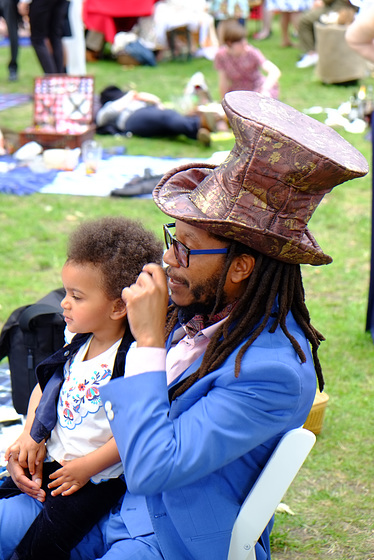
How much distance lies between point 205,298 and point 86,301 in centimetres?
51

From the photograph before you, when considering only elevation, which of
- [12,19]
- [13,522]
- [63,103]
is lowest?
[63,103]

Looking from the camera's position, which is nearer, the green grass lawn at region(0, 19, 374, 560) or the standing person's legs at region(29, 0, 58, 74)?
the green grass lawn at region(0, 19, 374, 560)

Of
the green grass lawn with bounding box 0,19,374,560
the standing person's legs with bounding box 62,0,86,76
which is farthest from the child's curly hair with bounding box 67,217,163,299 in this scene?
the standing person's legs with bounding box 62,0,86,76

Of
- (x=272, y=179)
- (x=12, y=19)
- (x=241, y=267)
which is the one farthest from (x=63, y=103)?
(x=272, y=179)

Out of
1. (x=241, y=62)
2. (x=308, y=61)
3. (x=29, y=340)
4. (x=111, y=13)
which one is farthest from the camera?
(x=111, y=13)

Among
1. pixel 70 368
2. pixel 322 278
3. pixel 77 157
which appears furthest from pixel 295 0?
pixel 70 368

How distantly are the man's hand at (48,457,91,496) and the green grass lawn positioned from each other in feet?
3.28

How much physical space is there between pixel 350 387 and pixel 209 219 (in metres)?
2.42

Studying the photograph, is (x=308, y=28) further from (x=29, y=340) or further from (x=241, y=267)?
(x=241, y=267)

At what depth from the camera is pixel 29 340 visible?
3.07 m

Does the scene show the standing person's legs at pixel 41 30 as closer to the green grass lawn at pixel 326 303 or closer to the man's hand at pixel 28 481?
the green grass lawn at pixel 326 303

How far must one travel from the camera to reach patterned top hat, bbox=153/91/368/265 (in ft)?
5.54

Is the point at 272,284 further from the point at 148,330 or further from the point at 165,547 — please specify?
the point at 165,547

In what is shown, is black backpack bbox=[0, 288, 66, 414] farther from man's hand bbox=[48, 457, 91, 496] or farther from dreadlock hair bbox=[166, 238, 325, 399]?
dreadlock hair bbox=[166, 238, 325, 399]
